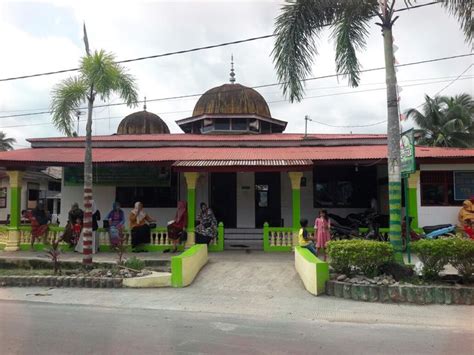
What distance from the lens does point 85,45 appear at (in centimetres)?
1109

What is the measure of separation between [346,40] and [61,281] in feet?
28.1

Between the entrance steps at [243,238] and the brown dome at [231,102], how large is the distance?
22.6 ft

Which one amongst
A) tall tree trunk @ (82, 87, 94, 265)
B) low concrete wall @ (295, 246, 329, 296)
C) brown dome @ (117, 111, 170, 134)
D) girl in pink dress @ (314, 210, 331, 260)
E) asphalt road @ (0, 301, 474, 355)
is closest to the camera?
asphalt road @ (0, 301, 474, 355)

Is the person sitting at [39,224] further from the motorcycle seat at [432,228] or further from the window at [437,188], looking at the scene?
the window at [437,188]

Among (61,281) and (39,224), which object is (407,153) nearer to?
(61,281)

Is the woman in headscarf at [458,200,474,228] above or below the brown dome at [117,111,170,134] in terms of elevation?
below

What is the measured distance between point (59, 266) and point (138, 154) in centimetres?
511

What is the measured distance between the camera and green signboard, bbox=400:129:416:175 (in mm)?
8852

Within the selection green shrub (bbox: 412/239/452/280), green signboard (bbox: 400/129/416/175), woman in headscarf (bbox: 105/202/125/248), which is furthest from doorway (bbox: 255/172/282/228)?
green shrub (bbox: 412/239/452/280)

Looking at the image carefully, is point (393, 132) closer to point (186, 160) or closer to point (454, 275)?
point (454, 275)

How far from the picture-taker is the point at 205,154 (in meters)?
15.2

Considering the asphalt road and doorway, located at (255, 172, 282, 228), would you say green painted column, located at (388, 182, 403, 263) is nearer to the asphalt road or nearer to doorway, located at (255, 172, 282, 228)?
the asphalt road

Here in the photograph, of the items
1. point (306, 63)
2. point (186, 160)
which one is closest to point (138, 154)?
point (186, 160)

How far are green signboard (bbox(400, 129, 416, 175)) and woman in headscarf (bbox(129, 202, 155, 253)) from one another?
783 centimetres
